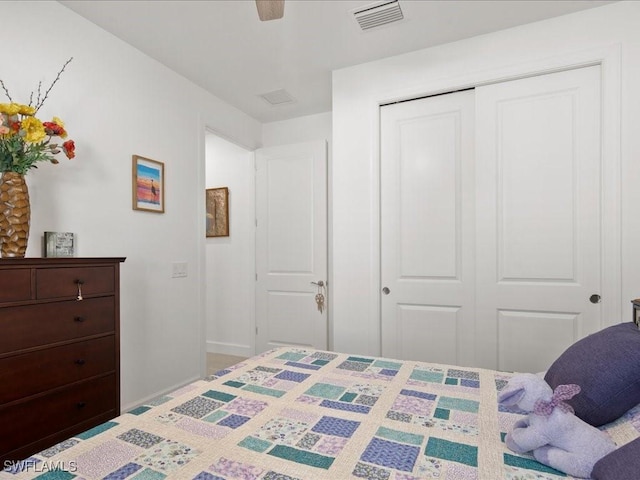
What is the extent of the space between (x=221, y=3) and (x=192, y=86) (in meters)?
1.21

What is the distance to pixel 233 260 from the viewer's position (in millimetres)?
4379

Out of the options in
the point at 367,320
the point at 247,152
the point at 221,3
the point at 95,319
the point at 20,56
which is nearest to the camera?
the point at 95,319

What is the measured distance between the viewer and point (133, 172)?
8.83ft

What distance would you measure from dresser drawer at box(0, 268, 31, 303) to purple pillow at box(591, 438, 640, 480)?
206cm

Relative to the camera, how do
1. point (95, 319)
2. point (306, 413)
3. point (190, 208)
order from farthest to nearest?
point (190, 208) → point (95, 319) → point (306, 413)

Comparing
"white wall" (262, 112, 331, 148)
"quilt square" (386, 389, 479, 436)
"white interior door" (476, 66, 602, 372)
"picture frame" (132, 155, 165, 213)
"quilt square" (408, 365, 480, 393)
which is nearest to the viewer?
"quilt square" (386, 389, 479, 436)

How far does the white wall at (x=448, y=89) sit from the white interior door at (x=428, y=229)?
10cm

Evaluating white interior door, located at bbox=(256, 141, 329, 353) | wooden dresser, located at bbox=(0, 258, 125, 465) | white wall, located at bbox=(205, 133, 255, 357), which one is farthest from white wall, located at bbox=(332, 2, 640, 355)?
wooden dresser, located at bbox=(0, 258, 125, 465)

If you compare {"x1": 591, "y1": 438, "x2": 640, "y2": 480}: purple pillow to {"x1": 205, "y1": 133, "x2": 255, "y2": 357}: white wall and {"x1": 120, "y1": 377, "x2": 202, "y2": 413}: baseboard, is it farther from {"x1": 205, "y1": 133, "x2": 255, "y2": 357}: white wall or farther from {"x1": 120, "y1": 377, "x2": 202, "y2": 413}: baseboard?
{"x1": 205, "y1": 133, "x2": 255, "y2": 357}: white wall

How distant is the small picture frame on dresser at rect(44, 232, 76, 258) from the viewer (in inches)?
81.0

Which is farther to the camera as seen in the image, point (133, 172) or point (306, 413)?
point (133, 172)

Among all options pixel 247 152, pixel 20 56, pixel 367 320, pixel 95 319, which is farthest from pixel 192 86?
pixel 367 320

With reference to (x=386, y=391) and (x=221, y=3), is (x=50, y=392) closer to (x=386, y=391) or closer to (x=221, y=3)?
(x=386, y=391)
